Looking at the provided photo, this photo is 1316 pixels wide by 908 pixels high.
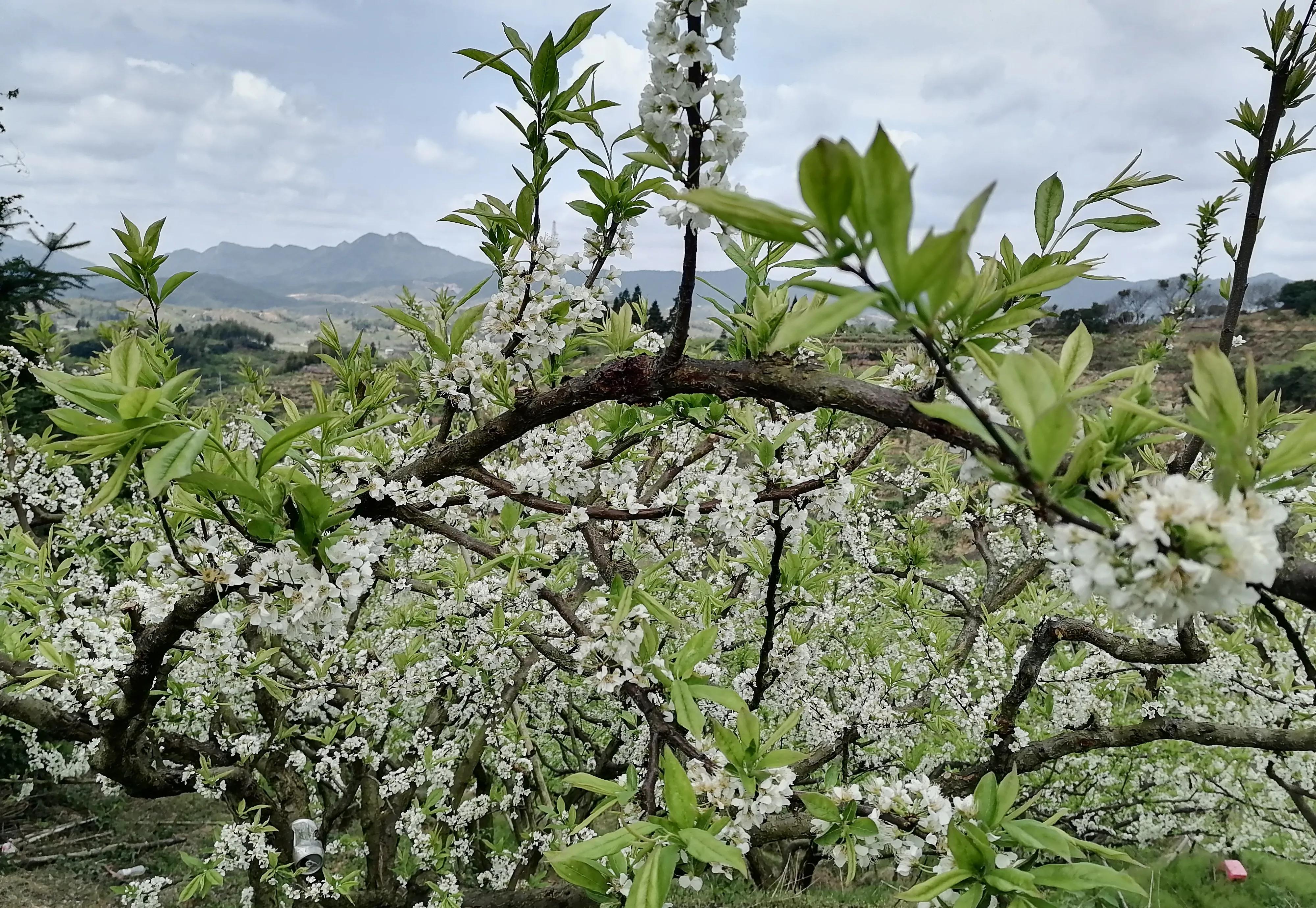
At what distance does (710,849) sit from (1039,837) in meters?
0.57

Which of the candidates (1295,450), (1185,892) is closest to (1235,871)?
(1185,892)

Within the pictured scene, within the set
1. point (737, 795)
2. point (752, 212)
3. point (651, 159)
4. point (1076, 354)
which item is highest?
point (651, 159)

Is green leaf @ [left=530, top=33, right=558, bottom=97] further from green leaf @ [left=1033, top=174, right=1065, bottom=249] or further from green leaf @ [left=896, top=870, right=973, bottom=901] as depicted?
green leaf @ [left=896, top=870, right=973, bottom=901]

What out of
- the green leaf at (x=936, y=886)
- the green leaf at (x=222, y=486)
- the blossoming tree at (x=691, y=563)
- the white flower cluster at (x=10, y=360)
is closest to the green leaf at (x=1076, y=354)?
the blossoming tree at (x=691, y=563)

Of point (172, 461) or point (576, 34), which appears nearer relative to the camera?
point (172, 461)

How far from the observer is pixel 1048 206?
4.03 feet

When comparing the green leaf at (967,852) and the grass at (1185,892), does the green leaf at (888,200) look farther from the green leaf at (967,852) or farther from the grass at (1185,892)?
the grass at (1185,892)

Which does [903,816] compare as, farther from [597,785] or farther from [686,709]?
[597,785]

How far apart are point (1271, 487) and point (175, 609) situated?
220 centimetres

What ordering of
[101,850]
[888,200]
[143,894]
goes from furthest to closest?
[101,850] → [143,894] → [888,200]

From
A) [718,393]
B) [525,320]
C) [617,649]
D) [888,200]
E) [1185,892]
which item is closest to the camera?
[888,200]

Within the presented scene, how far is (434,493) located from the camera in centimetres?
168

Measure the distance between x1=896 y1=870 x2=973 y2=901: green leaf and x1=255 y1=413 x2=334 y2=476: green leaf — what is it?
48.9 inches

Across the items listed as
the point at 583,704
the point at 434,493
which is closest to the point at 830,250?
the point at 434,493
